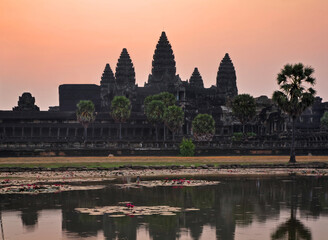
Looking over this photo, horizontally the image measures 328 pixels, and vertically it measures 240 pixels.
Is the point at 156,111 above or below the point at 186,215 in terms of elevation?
above

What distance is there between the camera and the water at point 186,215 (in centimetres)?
2936

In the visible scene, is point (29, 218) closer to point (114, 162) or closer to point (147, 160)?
point (114, 162)

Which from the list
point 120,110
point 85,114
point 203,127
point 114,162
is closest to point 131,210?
point 114,162

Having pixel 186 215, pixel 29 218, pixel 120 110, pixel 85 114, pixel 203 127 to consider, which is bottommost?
pixel 29 218

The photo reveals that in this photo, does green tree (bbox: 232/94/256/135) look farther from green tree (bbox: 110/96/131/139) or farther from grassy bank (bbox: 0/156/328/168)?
grassy bank (bbox: 0/156/328/168)

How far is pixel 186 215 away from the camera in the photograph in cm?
3419

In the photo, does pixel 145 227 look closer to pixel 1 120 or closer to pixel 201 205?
pixel 201 205

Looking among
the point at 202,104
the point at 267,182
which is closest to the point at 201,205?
the point at 267,182

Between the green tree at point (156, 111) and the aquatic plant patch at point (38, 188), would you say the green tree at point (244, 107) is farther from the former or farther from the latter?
the aquatic plant patch at point (38, 188)

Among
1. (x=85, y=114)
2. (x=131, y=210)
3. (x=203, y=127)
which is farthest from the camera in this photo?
(x=85, y=114)

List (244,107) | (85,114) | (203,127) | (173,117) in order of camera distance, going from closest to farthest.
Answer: (173,117) → (244,107) → (203,127) → (85,114)

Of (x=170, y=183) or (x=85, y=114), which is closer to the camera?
(x=170, y=183)

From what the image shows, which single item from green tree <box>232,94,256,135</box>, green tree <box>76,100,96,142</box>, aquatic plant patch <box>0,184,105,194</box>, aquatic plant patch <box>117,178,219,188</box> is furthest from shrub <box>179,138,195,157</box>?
green tree <box>76,100,96,142</box>

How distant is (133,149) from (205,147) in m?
9.72
